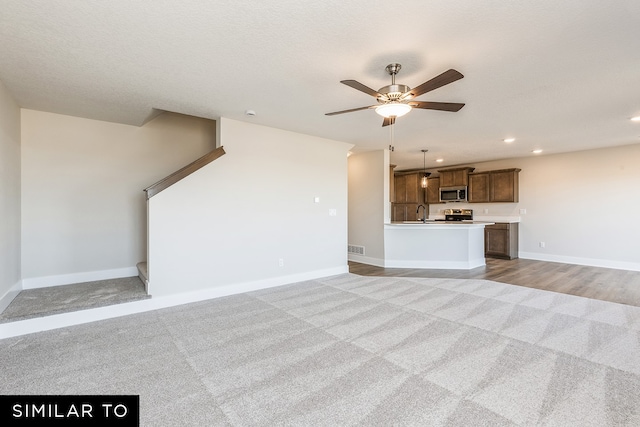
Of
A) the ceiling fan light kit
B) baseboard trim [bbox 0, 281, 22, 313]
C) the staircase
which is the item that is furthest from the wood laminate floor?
baseboard trim [bbox 0, 281, 22, 313]

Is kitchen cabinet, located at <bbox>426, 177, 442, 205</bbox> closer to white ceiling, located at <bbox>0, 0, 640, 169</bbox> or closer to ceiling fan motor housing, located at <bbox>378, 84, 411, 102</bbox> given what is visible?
white ceiling, located at <bbox>0, 0, 640, 169</bbox>

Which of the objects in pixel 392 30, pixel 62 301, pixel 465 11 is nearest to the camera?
pixel 465 11

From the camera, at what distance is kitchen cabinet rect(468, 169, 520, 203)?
23.3 feet

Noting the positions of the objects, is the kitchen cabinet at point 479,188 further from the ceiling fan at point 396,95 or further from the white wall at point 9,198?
the white wall at point 9,198

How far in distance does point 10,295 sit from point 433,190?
8721 mm

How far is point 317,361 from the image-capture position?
2287mm

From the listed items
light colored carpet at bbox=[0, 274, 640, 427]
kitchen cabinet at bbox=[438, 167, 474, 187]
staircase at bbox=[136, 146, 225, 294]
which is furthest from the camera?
kitchen cabinet at bbox=[438, 167, 474, 187]

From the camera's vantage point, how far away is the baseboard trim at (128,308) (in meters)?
2.81

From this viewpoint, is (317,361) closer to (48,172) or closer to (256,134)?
(256,134)

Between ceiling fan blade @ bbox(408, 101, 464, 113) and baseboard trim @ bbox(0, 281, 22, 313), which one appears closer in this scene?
ceiling fan blade @ bbox(408, 101, 464, 113)

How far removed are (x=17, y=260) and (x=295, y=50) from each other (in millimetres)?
4107

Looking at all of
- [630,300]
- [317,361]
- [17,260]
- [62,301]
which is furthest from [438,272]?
[17,260]

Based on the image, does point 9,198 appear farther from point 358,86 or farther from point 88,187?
point 358,86

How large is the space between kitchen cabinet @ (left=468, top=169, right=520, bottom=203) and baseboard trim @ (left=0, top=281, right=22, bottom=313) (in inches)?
346
